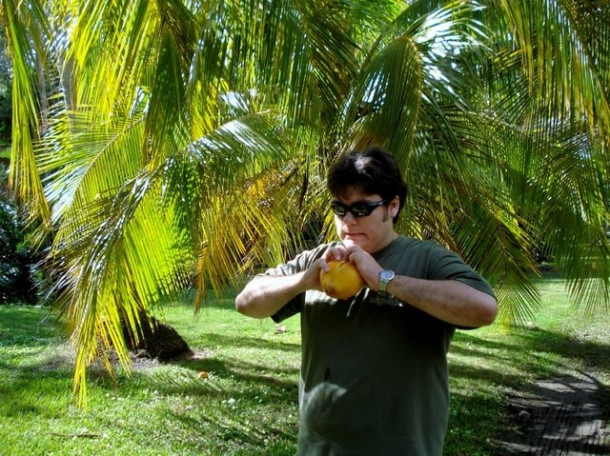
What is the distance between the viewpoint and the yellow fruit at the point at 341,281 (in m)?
1.97

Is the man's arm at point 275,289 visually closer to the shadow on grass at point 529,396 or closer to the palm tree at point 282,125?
the palm tree at point 282,125

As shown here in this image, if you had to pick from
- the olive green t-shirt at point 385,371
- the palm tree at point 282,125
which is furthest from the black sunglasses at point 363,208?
the palm tree at point 282,125

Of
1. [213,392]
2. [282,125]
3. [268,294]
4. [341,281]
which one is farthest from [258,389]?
[341,281]

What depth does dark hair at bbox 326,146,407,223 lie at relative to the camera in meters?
2.18

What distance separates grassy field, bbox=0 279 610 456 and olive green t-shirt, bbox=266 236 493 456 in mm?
2753

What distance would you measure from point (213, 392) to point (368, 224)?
4882 mm

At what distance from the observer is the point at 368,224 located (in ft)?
7.17

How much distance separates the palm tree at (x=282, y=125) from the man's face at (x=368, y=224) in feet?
4.39

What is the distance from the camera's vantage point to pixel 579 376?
8.40 meters

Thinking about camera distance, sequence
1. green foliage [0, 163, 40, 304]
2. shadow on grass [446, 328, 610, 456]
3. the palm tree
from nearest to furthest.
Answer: the palm tree < shadow on grass [446, 328, 610, 456] < green foliage [0, 163, 40, 304]

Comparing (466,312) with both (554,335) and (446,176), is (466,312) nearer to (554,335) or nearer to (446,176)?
(446,176)

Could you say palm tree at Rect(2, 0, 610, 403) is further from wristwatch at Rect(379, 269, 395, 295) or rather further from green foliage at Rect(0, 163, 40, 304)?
green foliage at Rect(0, 163, 40, 304)

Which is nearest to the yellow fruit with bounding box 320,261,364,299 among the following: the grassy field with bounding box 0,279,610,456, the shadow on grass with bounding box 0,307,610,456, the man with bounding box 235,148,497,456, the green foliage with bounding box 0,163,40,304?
the man with bounding box 235,148,497,456

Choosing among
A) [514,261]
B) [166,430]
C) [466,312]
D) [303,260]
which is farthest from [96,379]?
[466,312]
